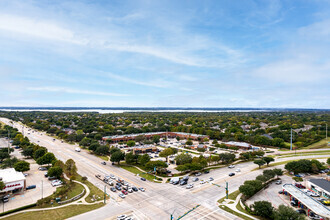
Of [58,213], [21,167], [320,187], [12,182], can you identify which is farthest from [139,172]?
[320,187]

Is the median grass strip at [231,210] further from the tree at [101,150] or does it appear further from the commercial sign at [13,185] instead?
the tree at [101,150]

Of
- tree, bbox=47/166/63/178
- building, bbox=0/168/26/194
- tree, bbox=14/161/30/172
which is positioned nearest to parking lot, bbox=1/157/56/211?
building, bbox=0/168/26/194

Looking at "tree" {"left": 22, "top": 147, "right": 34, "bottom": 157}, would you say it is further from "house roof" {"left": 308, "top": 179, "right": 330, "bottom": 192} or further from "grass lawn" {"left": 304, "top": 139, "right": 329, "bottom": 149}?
"grass lawn" {"left": 304, "top": 139, "right": 329, "bottom": 149}

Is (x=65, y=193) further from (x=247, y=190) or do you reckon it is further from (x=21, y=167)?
(x=247, y=190)

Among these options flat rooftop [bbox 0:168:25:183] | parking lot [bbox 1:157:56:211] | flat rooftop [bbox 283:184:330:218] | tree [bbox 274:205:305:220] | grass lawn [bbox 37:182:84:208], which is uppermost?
tree [bbox 274:205:305:220]

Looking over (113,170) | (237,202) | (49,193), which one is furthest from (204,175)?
(49,193)

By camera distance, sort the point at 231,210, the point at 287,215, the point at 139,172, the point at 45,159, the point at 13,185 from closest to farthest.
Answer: the point at 287,215, the point at 231,210, the point at 13,185, the point at 139,172, the point at 45,159
